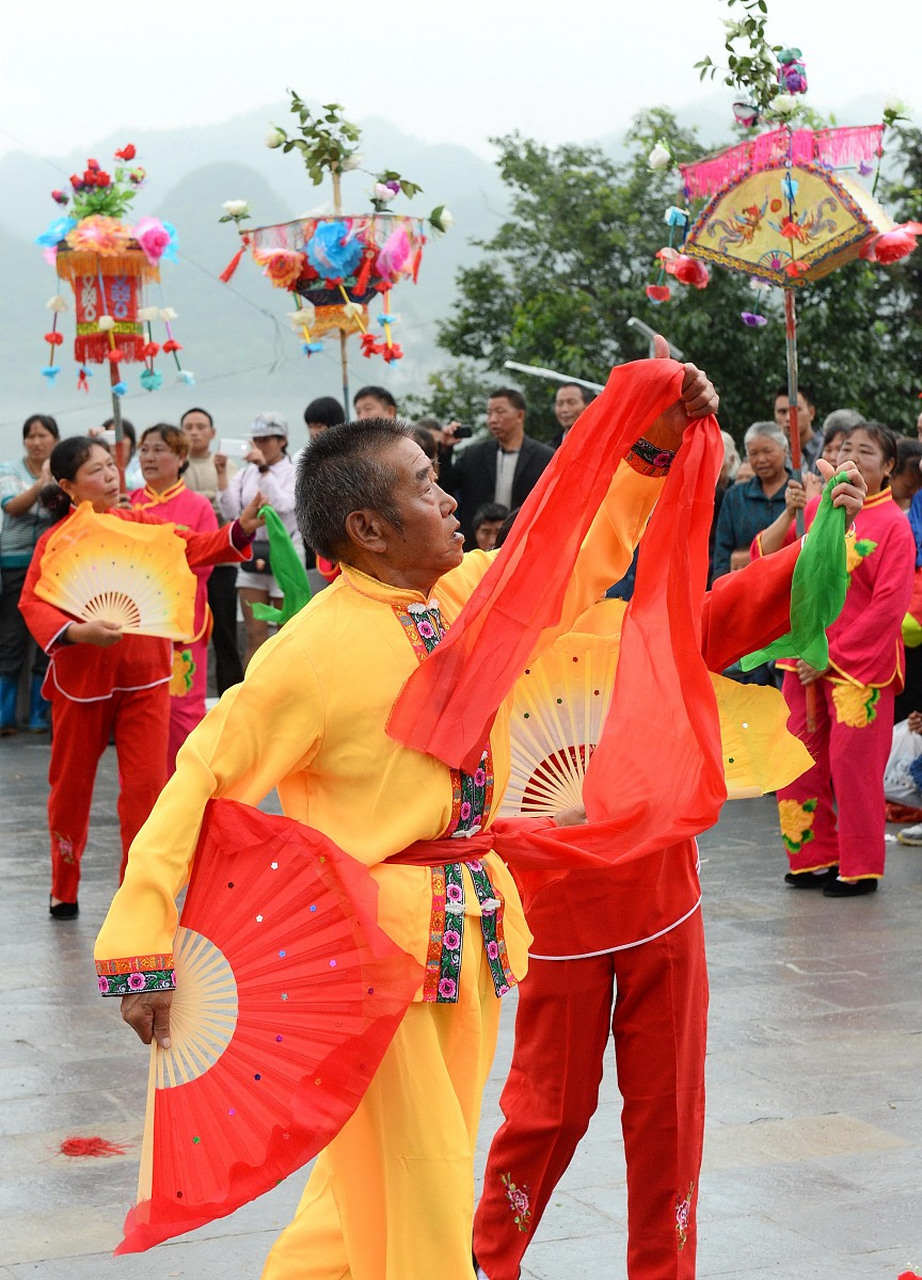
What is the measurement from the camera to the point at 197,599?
797 centimetres

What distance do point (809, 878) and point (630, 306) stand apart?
420 inches

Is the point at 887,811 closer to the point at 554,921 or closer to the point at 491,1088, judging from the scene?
the point at 491,1088

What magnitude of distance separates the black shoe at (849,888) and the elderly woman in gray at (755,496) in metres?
2.06

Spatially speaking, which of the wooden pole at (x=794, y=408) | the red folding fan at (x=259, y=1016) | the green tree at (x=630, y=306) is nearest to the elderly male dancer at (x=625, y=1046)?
the red folding fan at (x=259, y=1016)

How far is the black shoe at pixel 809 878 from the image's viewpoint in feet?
23.3

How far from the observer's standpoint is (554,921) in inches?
124

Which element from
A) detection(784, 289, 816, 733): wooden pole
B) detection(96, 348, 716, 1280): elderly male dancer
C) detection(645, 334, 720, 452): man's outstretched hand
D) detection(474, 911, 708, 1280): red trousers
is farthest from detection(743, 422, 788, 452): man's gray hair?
detection(96, 348, 716, 1280): elderly male dancer

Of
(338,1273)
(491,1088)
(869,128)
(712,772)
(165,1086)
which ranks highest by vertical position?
(869,128)

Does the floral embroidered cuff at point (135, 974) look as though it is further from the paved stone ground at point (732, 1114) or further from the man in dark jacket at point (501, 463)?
the man in dark jacket at point (501, 463)

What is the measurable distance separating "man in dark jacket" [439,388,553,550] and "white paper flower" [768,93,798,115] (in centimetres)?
306

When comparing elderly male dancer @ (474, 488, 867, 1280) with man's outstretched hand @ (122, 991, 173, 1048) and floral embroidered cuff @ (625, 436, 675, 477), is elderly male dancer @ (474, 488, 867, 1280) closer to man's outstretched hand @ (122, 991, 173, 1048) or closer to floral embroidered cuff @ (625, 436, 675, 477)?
floral embroidered cuff @ (625, 436, 675, 477)

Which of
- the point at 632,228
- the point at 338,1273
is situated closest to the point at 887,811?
the point at 338,1273

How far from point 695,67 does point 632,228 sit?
36.8ft

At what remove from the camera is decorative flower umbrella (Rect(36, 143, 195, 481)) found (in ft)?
28.1
